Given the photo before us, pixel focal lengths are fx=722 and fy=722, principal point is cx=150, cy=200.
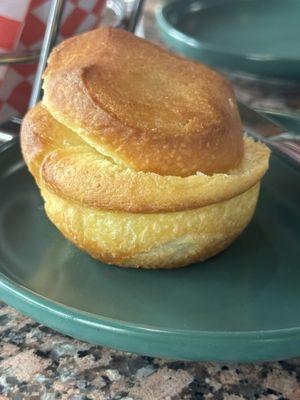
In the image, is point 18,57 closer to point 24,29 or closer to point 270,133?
point 24,29

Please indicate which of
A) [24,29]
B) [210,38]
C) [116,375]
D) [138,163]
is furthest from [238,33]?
[116,375]

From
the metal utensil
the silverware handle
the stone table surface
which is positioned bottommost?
the stone table surface

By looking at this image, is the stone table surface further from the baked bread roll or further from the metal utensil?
the metal utensil

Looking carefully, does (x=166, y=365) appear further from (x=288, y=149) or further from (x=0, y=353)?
(x=288, y=149)

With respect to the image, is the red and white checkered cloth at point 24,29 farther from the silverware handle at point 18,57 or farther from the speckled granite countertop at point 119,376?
the speckled granite countertop at point 119,376

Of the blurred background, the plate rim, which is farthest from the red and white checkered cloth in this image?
the plate rim

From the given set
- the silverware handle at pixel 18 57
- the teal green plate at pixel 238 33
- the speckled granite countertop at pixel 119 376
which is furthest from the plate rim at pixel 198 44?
the speckled granite countertop at pixel 119 376
